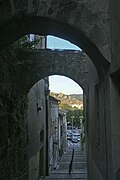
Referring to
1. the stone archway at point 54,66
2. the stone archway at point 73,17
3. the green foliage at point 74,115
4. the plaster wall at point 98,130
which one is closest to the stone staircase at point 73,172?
the stone archway at point 54,66

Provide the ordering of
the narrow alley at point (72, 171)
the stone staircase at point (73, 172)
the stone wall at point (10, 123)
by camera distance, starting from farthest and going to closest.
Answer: the narrow alley at point (72, 171) → the stone staircase at point (73, 172) → the stone wall at point (10, 123)

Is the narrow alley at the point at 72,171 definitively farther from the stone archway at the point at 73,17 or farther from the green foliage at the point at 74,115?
the green foliage at the point at 74,115

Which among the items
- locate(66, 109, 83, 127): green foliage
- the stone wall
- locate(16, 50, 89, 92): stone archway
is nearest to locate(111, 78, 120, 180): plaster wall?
the stone wall

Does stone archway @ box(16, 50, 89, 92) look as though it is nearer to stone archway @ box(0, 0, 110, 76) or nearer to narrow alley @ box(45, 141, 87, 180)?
narrow alley @ box(45, 141, 87, 180)

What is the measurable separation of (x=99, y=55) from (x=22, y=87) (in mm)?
6110

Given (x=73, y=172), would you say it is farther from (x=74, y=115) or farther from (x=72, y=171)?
(x=74, y=115)

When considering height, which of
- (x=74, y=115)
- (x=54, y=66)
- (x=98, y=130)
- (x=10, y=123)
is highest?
(x=54, y=66)

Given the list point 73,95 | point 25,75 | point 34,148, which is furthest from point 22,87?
point 73,95

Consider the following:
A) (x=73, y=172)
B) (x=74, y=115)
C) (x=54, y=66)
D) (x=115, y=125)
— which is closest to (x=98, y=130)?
(x=115, y=125)

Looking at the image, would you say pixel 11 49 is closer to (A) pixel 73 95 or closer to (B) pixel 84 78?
(B) pixel 84 78

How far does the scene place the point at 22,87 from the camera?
9.62m

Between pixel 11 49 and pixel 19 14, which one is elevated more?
pixel 11 49

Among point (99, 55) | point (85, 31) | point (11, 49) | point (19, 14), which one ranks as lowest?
point (99, 55)

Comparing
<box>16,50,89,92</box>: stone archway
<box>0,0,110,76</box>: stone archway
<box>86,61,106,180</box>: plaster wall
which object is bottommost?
<box>86,61,106,180</box>: plaster wall
